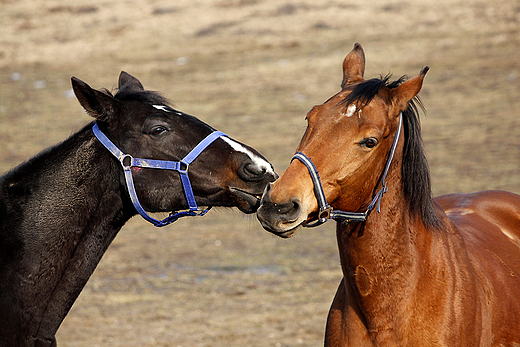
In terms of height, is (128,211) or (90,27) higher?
(128,211)

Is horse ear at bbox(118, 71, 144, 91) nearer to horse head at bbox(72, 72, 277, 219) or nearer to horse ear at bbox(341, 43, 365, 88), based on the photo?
horse head at bbox(72, 72, 277, 219)

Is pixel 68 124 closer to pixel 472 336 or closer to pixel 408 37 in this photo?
pixel 408 37

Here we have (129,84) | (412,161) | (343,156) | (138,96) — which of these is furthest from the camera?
(129,84)

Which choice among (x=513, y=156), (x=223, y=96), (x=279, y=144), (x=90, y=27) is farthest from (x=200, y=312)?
(x=90, y=27)

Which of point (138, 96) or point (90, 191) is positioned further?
point (138, 96)

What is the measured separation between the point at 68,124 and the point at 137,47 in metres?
6.76

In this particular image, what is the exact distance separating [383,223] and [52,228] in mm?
1683

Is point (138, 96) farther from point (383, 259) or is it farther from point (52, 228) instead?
point (383, 259)

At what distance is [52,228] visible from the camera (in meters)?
3.03

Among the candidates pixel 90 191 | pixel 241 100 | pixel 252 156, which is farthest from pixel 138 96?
pixel 241 100

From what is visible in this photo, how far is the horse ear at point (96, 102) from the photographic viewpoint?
300cm

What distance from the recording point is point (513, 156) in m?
10.3

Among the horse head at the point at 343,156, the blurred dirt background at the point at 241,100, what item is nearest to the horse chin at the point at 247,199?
the horse head at the point at 343,156

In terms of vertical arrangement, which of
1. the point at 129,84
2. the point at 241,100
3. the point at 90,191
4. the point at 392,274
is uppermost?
the point at 129,84
